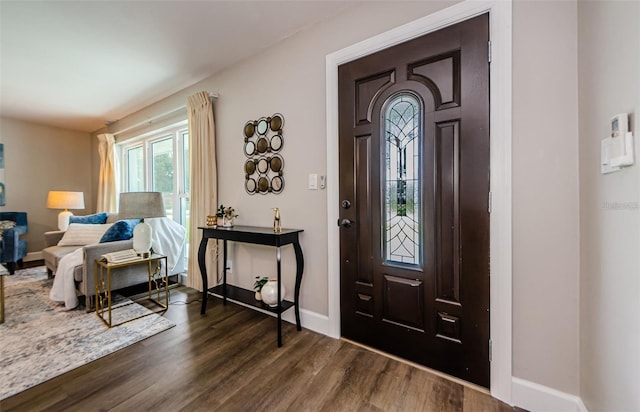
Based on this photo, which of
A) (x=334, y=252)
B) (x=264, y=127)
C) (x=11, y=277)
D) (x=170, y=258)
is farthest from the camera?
(x=11, y=277)

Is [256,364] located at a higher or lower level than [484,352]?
lower

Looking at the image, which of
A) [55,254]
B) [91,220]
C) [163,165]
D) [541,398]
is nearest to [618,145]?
[541,398]

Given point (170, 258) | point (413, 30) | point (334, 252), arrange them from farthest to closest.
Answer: point (170, 258) < point (334, 252) < point (413, 30)

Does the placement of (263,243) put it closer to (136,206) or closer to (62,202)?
(136,206)

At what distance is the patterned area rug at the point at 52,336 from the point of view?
1.56 meters

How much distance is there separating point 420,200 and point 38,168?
6.52 m

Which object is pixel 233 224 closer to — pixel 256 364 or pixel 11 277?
pixel 256 364

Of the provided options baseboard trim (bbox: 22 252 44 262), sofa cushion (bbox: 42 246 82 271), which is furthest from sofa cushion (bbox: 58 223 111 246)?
baseboard trim (bbox: 22 252 44 262)

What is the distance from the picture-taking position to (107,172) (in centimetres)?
455

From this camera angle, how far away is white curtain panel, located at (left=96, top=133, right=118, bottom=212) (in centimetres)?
448

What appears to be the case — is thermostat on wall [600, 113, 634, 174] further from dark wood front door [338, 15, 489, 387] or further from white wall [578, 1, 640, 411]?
dark wood front door [338, 15, 489, 387]

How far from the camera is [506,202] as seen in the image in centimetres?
132

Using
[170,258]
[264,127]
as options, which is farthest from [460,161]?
[170,258]

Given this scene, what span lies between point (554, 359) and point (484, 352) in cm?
30
